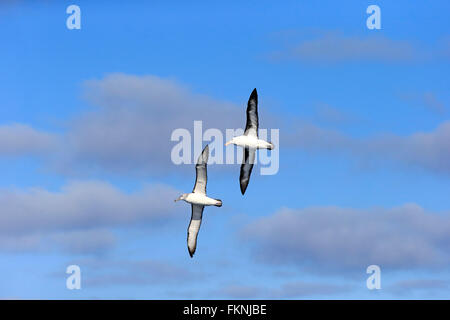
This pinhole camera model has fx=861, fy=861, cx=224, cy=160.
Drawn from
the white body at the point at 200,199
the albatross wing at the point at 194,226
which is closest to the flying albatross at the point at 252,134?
the white body at the point at 200,199

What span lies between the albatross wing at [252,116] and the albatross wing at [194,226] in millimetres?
8037

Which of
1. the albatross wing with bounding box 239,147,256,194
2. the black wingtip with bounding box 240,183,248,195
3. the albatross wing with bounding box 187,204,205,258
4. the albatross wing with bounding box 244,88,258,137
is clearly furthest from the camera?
the black wingtip with bounding box 240,183,248,195

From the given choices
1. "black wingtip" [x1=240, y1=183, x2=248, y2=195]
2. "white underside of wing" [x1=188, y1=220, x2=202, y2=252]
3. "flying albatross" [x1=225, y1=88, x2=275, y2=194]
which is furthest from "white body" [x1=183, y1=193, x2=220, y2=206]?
"black wingtip" [x1=240, y1=183, x2=248, y2=195]

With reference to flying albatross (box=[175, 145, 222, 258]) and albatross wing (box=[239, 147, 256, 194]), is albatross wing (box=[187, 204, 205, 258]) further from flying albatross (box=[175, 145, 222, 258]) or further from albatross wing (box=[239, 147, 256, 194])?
albatross wing (box=[239, 147, 256, 194])

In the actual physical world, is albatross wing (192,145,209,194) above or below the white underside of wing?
above

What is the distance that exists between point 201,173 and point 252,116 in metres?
6.88

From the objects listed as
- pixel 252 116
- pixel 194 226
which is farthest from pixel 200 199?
pixel 252 116

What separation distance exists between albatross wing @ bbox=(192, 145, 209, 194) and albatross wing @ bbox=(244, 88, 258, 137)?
4.93 metres

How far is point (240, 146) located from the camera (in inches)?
3009

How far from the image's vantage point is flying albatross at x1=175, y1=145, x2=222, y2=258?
2852 inches
